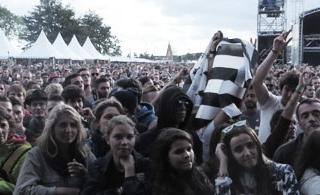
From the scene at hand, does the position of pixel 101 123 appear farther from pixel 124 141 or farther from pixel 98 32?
pixel 98 32

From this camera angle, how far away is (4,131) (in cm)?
415

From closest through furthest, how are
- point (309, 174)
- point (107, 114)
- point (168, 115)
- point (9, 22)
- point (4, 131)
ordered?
1. point (309, 174)
2. point (168, 115)
3. point (4, 131)
4. point (107, 114)
5. point (9, 22)

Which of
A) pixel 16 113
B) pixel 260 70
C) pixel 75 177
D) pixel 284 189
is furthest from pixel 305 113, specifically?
pixel 16 113

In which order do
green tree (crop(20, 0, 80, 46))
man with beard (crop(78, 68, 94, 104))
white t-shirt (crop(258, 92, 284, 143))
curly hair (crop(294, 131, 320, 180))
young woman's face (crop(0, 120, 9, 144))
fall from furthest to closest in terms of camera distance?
green tree (crop(20, 0, 80, 46))
man with beard (crop(78, 68, 94, 104))
white t-shirt (crop(258, 92, 284, 143))
young woman's face (crop(0, 120, 9, 144))
curly hair (crop(294, 131, 320, 180))

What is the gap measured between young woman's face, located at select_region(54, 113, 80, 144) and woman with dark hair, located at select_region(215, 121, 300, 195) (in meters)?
1.10

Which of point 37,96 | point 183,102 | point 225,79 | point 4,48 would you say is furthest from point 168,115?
point 4,48

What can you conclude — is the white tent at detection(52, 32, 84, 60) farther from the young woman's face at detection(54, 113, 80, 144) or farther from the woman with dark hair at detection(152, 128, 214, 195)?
the woman with dark hair at detection(152, 128, 214, 195)

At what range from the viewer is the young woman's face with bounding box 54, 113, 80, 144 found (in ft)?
12.1

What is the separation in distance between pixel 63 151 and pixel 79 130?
22 centimetres

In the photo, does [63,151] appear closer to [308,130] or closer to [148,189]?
[148,189]

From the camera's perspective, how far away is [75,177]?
3.52 m

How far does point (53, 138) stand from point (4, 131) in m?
0.68

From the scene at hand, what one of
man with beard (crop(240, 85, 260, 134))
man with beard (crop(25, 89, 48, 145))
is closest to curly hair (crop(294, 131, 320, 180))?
man with beard (crop(240, 85, 260, 134))

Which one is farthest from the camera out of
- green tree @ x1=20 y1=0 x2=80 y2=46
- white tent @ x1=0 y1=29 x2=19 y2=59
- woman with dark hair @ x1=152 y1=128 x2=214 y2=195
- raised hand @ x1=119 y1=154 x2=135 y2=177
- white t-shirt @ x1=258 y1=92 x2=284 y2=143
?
green tree @ x1=20 y1=0 x2=80 y2=46
